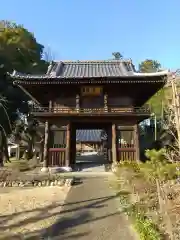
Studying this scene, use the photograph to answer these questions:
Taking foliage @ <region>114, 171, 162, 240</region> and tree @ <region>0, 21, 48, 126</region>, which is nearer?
foliage @ <region>114, 171, 162, 240</region>

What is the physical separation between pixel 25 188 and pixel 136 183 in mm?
5178

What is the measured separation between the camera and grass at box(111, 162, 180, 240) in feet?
16.2

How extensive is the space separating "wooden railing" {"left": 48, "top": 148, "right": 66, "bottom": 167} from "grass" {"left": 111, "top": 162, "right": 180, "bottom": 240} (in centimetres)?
650

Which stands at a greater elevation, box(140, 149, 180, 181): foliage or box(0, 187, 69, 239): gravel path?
box(140, 149, 180, 181): foliage

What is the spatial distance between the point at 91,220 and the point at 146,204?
178 cm

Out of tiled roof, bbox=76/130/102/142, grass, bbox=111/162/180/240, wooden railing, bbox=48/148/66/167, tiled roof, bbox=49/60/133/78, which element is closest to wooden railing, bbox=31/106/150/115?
wooden railing, bbox=48/148/66/167

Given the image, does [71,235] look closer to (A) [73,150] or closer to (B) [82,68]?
(A) [73,150]

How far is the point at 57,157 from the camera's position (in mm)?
16531

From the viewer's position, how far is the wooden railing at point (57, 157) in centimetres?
1647

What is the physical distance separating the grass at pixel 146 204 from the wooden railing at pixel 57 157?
6495 millimetres

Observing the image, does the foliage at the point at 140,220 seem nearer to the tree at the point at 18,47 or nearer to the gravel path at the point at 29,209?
the gravel path at the point at 29,209

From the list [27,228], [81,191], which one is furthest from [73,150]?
[27,228]

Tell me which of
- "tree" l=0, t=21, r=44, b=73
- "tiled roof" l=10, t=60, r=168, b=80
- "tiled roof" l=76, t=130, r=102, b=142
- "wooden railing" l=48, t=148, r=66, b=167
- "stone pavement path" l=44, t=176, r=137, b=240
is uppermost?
"tree" l=0, t=21, r=44, b=73

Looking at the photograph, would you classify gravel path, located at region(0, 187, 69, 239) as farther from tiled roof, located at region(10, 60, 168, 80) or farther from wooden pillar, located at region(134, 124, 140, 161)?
tiled roof, located at region(10, 60, 168, 80)
